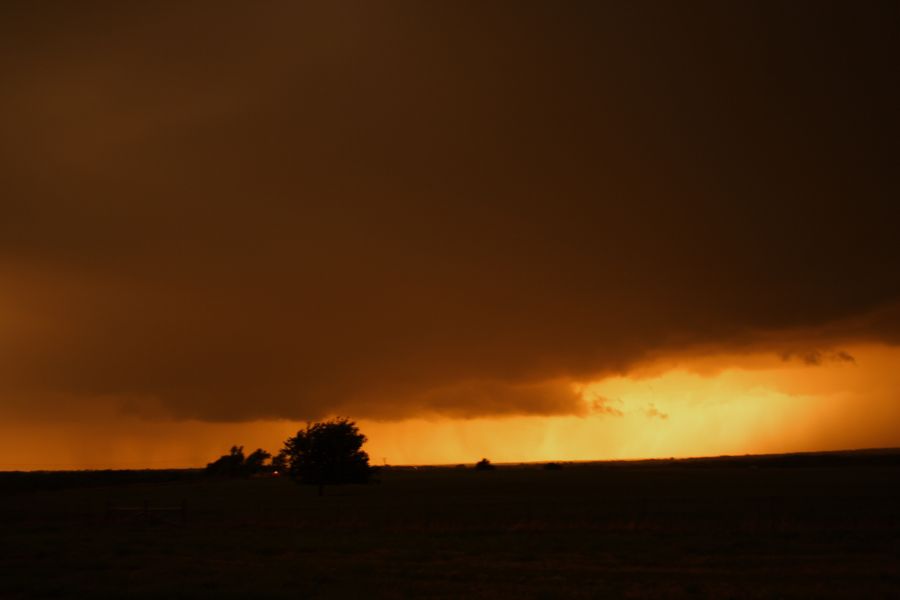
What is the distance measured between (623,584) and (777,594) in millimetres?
3896

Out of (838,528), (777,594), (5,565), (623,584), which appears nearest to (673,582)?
(623,584)

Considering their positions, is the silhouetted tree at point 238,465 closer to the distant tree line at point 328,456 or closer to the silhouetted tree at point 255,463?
the silhouetted tree at point 255,463

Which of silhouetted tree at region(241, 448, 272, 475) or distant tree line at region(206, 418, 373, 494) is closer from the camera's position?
distant tree line at region(206, 418, 373, 494)

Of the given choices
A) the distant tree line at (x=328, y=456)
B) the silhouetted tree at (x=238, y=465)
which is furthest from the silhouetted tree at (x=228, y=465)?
the distant tree line at (x=328, y=456)

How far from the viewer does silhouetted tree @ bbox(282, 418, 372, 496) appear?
272 ft

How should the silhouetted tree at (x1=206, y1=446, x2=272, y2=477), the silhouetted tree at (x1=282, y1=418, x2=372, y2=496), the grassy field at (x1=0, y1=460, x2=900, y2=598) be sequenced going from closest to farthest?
the grassy field at (x1=0, y1=460, x2=900, y2=598), the silhouetted tree at (x1=282, y1=418, x2=372, y2=496), the silhouetted tree at (x1=206, y1=446, x2=272, y2=477)

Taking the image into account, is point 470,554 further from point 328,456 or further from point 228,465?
point 228,465

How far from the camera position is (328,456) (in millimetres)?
83312

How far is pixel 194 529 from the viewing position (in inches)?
1507

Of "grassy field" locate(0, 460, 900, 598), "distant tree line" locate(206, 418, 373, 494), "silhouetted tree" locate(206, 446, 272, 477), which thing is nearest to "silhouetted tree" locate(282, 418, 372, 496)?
"distant tree line" locate(206, 418, 373, 494)

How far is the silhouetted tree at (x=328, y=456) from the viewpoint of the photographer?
82812mm

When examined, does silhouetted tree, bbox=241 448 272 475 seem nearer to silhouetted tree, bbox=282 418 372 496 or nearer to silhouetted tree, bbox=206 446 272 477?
silhouetted tree, bbox=206 446 272 477

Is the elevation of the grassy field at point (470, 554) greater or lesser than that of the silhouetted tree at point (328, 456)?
lesser

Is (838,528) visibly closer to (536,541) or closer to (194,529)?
(536,541)
